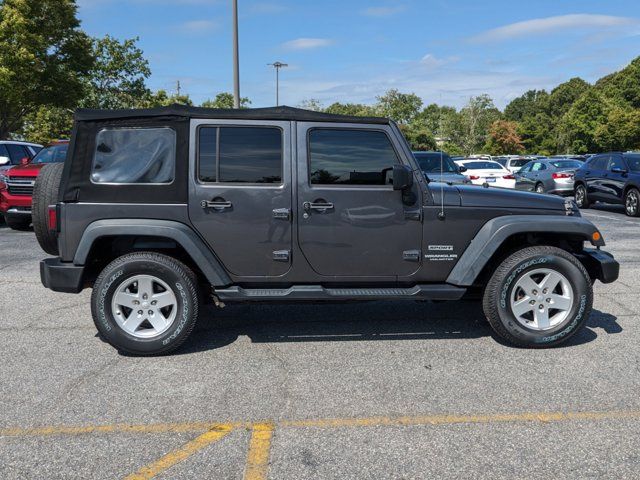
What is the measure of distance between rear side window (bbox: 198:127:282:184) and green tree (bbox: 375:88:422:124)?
2559 inches

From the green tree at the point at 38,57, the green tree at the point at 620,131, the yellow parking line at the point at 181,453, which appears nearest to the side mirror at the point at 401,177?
the yellow parking line at the point at 181,453

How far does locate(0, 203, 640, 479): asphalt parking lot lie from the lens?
9.91 feet

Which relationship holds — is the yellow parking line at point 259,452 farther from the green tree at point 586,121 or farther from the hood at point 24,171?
the green tree at point 586,121

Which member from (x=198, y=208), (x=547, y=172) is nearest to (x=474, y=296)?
(x=198, y=208)

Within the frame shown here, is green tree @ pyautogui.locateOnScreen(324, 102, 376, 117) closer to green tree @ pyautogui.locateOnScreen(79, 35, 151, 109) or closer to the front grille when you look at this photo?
green tree @ pyautogui.locateOnScreen(79, 35, 151, 109)

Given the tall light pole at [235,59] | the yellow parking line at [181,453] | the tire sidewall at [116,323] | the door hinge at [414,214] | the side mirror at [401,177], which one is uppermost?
the tall light pole at [235,59]

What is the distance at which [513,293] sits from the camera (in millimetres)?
4734

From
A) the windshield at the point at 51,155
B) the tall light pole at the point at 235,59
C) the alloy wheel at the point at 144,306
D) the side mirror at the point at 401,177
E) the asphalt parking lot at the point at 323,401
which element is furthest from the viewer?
the tall light pole at the point at 235,59

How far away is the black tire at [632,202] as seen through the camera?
46.1 feet

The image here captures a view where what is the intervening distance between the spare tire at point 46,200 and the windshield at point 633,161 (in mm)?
13941

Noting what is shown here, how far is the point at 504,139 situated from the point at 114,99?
145 feet

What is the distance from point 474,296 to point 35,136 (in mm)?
36228

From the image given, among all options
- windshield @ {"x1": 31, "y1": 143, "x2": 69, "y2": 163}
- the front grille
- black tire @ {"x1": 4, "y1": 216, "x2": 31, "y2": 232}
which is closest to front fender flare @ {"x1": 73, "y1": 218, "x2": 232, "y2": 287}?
the front grille

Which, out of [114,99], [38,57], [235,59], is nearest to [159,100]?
[114,99]
